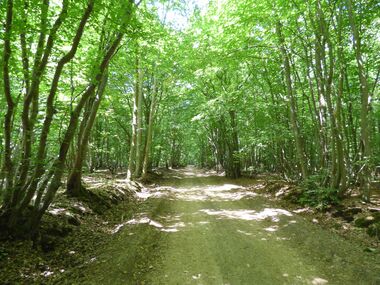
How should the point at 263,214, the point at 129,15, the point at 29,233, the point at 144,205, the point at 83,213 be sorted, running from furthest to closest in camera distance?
the point at 144,205 < the point at 263,214 < the point at 83,213 < the point at 129,15 < the point at 29,233

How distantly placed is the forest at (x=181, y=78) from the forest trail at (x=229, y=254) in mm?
2230

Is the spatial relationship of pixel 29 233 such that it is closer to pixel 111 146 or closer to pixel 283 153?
pixel 283 153

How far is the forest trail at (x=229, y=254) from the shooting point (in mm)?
4617

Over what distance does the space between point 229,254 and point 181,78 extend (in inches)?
670

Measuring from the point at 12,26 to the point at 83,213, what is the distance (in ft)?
18.6

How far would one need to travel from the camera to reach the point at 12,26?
4.59 metres

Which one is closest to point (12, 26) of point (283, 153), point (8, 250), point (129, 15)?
point (129, 15)

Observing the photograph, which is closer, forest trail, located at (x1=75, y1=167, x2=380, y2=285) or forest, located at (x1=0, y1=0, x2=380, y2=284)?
forest trail, located at (x1=75, y1=167, x2=380, y2=285)

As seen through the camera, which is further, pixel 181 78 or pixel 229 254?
pixel 181 78

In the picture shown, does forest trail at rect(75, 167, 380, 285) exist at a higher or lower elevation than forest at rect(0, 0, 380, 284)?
lower

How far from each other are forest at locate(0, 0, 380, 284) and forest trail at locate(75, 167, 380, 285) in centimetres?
223

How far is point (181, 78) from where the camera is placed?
20.8 metres

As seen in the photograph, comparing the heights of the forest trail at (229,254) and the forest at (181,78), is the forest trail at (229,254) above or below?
below

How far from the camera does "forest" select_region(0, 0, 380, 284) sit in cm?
562
